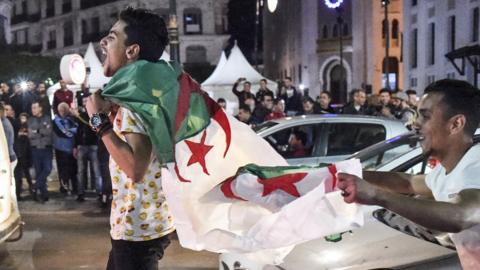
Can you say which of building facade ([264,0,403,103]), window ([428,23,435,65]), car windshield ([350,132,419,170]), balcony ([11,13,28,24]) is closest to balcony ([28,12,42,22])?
balcony ([11,13,28,24])

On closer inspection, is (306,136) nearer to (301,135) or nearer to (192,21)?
(301,135)

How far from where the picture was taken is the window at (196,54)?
61.7 metres

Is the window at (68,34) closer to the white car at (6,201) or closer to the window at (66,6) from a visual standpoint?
the window at (66,6)

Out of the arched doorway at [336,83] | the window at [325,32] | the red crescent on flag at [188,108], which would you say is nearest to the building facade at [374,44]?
the arched doorway at [336,83]

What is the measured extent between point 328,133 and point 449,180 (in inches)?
248

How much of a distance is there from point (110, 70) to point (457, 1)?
28.4 meters

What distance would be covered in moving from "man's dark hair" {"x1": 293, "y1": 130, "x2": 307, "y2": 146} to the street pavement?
2139 mm

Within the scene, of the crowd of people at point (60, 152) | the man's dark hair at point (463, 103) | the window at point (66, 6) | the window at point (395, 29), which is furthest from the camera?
the window at point (66, 6)

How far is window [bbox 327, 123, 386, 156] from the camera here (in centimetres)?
882

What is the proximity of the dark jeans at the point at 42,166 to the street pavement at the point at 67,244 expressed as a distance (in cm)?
29

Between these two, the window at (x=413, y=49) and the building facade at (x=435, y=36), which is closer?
the building facade at (x=435, y=36)

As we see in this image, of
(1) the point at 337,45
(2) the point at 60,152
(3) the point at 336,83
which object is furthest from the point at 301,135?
(3) the point at 336,83

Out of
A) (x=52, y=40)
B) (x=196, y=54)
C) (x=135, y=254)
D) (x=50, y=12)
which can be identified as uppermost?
(x=50, y=12)

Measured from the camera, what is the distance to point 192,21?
61.2 metres
